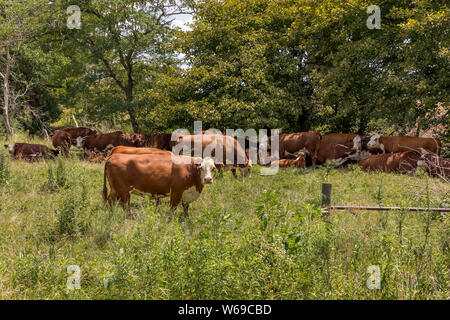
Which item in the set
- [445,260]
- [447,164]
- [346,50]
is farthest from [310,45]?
[445,260]

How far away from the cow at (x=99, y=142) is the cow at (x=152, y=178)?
34.9 feet

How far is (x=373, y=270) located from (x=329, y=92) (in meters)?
12.3

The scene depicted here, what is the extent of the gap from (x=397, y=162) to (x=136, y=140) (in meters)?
12.4

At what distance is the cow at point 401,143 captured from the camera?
13.1 meters

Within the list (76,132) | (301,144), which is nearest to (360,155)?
(301,144)

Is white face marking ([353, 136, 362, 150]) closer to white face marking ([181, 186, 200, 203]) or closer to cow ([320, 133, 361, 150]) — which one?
cow ([320, 133, 361, 150])

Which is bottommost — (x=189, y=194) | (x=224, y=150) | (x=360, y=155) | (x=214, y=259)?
(x=214, y=259)

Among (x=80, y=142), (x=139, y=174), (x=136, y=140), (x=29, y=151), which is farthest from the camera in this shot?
(x=80, y=142)

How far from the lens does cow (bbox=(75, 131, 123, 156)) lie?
16.5 meters

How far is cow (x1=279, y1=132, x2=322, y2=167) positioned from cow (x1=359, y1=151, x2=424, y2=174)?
98.5 inches

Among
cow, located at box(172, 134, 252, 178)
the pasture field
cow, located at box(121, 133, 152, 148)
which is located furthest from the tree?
the pasture field

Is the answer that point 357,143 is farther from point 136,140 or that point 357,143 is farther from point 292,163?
point 136,140

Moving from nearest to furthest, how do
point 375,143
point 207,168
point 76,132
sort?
1. point 207,168
2. point 375,143
3. point 76,132

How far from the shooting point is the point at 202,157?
37.6 feet
